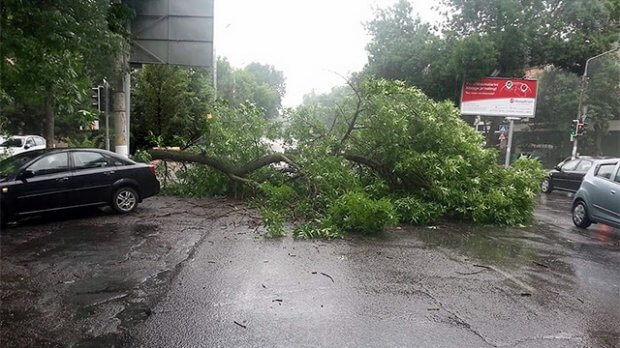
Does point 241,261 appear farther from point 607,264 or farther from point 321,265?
point 607,264

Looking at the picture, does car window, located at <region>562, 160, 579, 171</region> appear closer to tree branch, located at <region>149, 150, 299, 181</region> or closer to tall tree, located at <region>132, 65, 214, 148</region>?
tree branch, located at <region>149, 150, 299, 181</region>

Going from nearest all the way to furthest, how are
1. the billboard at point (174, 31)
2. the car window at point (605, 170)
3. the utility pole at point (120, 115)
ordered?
1. the car window at point (605, 170)
2. the utility pole at point (120, 115)
3. the billboard at point (174, 31)

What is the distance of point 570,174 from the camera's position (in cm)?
1758

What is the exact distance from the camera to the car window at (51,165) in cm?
855

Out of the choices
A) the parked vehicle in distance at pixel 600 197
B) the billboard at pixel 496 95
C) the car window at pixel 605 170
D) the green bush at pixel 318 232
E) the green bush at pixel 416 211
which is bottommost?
the green bush at pixel 318 232

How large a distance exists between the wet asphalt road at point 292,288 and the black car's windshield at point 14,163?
1022mm

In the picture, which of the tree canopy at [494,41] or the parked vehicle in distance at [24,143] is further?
the tree canopy at [494,41]

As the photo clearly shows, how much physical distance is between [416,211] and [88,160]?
6722mm

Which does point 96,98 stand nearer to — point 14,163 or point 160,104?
point 14,163

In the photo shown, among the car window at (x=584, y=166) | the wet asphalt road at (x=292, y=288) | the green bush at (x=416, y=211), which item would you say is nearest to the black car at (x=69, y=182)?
the wet asphalt road at (x=292, y=288)

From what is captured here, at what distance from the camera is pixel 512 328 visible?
4641 mm

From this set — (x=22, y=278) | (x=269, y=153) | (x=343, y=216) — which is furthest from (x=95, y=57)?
(x=269, y=153)

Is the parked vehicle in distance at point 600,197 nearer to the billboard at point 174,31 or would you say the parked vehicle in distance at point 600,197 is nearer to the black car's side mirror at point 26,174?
the black car's side mirror at point 26,174

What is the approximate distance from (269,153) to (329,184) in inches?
113
